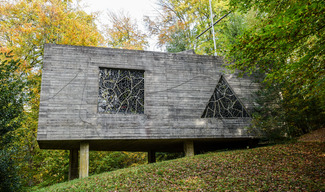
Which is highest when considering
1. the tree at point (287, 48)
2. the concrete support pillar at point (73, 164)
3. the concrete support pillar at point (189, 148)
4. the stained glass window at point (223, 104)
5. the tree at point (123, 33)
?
the tree at point (123, 33)

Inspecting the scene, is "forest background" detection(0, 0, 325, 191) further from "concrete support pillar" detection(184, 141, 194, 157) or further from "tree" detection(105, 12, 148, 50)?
"concrete support pillar" detection(184, 141, 194, 157)

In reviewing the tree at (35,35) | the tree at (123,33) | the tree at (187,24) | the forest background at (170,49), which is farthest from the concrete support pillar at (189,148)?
the tree at (123,33)

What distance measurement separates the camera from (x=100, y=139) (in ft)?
32.0

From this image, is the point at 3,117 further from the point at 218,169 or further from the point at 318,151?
the point at 318,151

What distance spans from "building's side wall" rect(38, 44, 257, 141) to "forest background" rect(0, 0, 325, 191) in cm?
86

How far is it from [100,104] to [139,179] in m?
3.71

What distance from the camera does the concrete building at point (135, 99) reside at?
31.8 feet

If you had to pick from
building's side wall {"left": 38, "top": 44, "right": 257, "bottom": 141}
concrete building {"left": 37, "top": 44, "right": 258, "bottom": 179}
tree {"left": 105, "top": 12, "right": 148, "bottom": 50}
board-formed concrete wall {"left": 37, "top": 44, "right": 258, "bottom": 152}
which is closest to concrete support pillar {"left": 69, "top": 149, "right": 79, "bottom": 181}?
concrete building {"left": 37, "top": 44, "right": 258, "bottom": 179}

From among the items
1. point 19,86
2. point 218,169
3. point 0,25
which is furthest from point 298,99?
point 0,25

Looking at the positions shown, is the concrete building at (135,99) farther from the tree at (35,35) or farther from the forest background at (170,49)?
the tree at (35,35)

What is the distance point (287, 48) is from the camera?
7277 mm

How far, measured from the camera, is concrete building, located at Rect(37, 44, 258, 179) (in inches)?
381

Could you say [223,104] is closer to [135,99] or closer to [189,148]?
[189,148]

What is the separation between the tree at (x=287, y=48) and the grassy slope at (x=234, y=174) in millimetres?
1973
